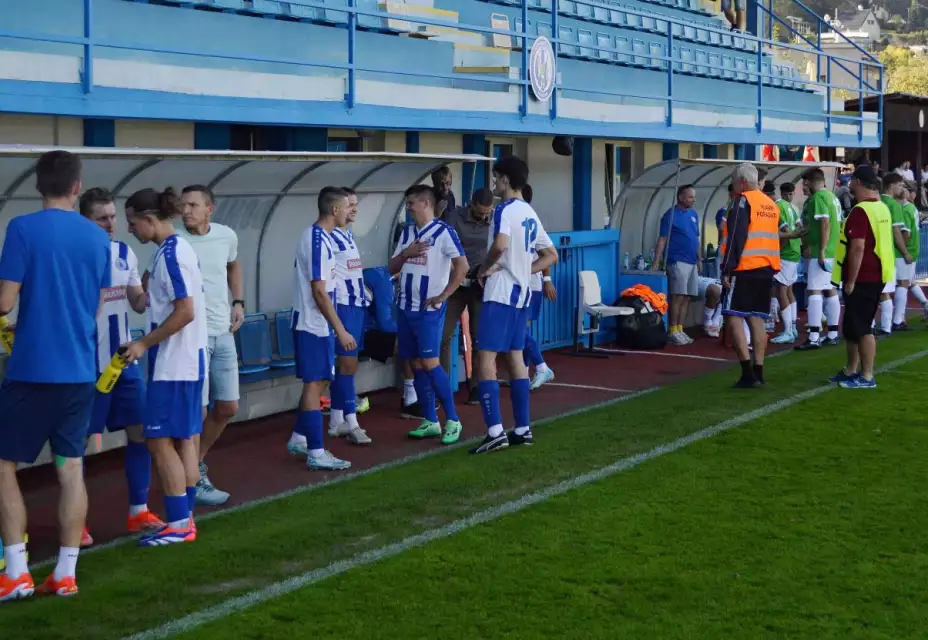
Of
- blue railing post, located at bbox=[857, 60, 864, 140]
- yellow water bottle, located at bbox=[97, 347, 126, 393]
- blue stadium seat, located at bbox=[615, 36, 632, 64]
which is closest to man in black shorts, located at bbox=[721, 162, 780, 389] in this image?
yellow water bottle, located at bbox=[97, 347, 126, 393]

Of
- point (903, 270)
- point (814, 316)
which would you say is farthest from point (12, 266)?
point (903, 270)

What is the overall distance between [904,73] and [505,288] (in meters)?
97.5

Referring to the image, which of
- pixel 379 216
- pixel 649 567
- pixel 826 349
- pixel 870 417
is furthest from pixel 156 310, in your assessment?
pixel 826 349

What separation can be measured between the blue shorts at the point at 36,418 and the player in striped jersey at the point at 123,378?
95 centimetres

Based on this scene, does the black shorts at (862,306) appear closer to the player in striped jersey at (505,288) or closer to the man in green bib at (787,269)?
the player in striped jersey at (505,288)

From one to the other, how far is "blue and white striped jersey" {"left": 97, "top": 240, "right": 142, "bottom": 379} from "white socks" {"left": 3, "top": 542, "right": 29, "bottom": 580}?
137 centimetres

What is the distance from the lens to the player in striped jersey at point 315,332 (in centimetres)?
862

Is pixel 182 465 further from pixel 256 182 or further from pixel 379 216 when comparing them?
pixel 379 216

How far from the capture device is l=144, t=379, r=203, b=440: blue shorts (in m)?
6.67

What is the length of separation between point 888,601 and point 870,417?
470 centimetres

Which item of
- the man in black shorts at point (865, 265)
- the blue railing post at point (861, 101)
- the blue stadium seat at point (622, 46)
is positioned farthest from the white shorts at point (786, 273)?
the blue railing post at point (861, 101)

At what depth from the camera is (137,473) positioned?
7.23 m

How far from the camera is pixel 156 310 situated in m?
6.81

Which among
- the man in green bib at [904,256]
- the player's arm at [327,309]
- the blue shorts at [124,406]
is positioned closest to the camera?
the blue shorts at [124,406]
